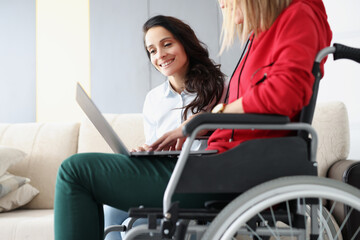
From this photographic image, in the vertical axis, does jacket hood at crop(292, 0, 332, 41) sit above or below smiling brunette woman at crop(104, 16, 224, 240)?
above

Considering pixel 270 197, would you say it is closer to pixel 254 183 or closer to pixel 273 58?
pixel 254 183

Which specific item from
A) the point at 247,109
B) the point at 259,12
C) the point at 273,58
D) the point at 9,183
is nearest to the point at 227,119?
the point at 247,109

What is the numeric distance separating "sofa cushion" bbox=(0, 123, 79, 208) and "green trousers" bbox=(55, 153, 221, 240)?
1310 millimetres

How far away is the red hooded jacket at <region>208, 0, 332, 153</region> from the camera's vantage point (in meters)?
0.89

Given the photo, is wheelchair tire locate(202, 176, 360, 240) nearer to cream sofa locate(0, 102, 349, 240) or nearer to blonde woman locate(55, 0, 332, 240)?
blonde woman locate(55, 0, 332, 240)

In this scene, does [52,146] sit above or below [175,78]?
below

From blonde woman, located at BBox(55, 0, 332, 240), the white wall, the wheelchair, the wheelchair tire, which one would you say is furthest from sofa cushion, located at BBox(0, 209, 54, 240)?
the white wall

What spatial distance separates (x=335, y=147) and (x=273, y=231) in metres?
1.21

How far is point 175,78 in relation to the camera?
1828 millimetres

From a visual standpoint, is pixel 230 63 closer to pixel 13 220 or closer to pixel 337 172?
pixel 337 172

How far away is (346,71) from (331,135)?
1.52 ft

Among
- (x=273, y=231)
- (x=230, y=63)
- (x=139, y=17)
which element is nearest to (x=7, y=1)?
(x=139, y=17)

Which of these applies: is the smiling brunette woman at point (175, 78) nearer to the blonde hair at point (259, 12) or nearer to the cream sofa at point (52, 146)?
the cream sofa at point (52, 146)

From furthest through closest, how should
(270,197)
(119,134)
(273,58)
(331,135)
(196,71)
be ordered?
(119,134) < (331,135) < (196,71) < (273,58) < (270,197)
